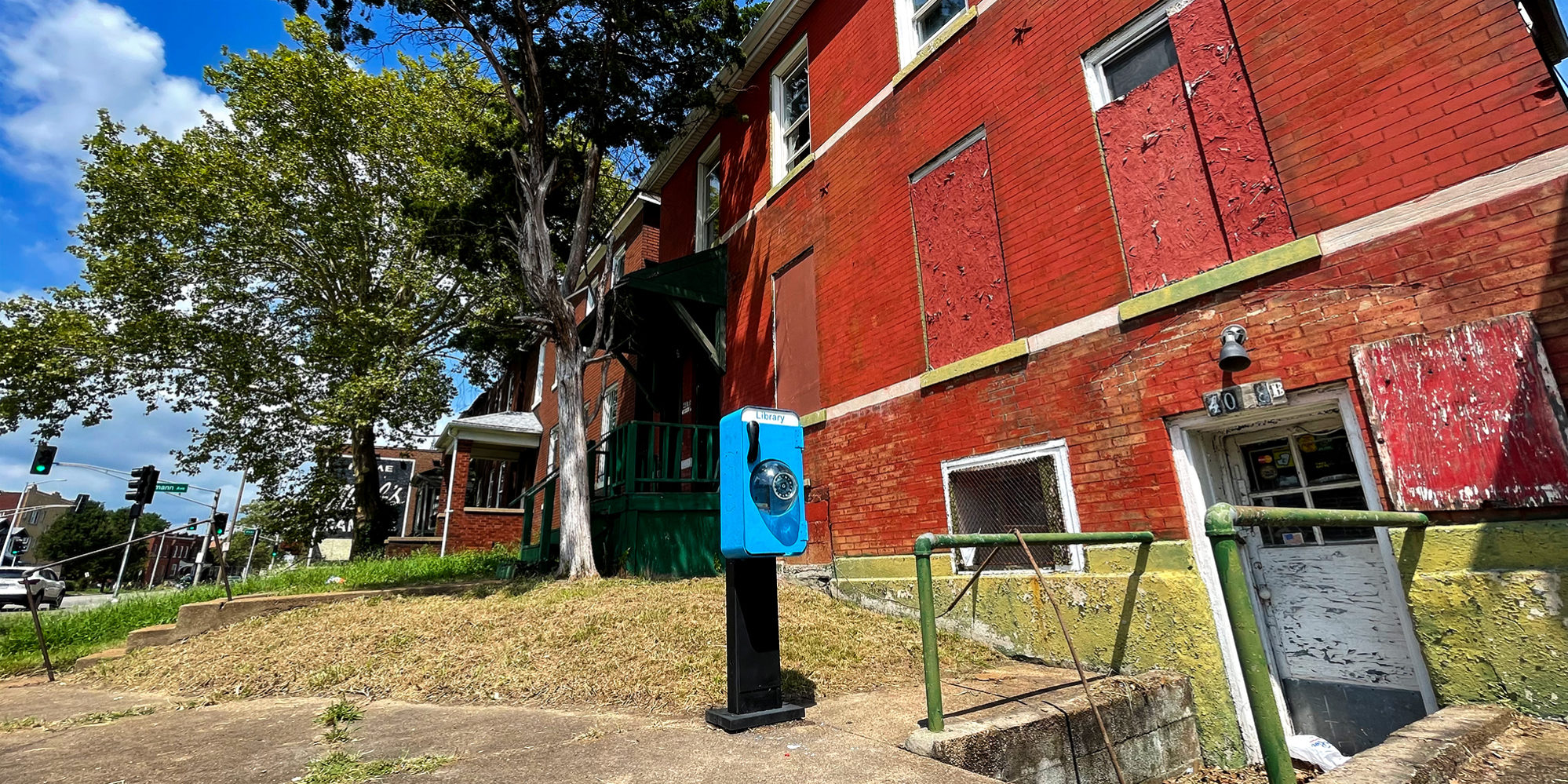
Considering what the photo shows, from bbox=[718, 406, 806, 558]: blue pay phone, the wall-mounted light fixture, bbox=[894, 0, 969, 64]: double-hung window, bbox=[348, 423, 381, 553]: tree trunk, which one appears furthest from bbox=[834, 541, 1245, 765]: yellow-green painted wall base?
bbox=[348, 423, 381, 553]: tree trunk

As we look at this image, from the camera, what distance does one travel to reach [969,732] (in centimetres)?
295

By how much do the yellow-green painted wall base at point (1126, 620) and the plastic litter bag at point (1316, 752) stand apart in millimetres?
323

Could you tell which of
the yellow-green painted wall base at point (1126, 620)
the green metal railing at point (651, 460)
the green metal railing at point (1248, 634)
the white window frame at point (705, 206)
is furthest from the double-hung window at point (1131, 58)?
the white window frame at point (705, 206)

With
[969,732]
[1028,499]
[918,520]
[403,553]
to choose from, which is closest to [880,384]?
[918,520]

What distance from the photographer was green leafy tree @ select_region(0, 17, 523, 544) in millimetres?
18125

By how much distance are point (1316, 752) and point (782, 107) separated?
31.5 ft

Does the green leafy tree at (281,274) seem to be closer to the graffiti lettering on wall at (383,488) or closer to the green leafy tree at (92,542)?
the graffiti lettering on wall at (383,488)

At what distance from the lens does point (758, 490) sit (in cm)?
370

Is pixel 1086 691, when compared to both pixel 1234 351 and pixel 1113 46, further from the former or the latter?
pixel 1113 46

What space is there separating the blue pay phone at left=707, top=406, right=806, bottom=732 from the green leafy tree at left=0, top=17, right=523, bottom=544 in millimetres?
15754

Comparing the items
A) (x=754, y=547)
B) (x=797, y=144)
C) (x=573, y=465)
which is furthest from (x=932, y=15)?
(x=573, y=465)

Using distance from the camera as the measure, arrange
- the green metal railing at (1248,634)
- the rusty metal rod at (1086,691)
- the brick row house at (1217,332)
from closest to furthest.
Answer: the green metal railing at (1248,634) < the rusty metal rod at (1086,691) < the brick row house at (1217,332)

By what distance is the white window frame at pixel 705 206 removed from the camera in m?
12.0

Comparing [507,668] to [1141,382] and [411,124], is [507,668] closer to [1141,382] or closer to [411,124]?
[1141,382]
